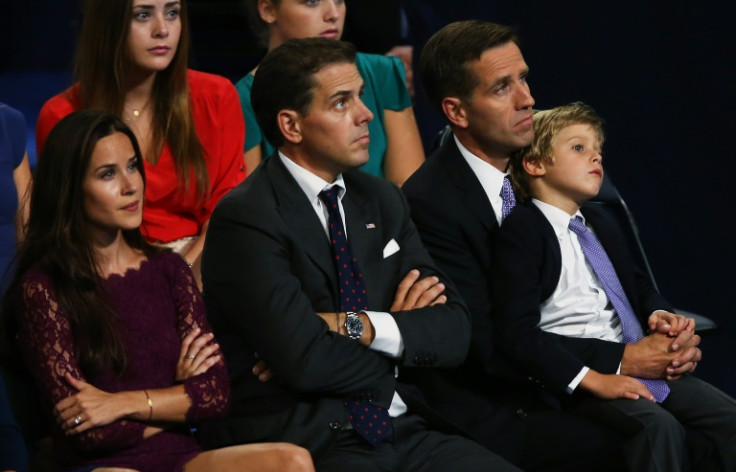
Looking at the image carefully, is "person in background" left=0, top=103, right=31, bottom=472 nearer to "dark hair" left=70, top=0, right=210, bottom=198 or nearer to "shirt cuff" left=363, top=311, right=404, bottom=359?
"dark hair" left=70, top=0, right=210, bottom=198

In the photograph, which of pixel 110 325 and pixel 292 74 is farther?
pixel 292 74

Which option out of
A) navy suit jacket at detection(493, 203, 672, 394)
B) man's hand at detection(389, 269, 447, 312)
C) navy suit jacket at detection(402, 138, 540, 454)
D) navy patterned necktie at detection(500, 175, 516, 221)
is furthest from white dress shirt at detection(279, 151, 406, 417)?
navy patterned necktie at detection(500, 175, 516, 221)

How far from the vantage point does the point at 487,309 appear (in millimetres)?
3662

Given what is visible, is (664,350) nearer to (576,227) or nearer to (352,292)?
(576,227)

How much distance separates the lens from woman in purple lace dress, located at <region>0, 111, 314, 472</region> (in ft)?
9.99

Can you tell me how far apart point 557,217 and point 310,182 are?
74cm

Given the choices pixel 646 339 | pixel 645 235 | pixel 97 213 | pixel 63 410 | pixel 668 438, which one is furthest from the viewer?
pixel 645 235

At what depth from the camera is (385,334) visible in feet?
10.9

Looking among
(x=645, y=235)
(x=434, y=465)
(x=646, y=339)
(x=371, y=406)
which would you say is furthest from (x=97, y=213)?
(x=645, y=235)

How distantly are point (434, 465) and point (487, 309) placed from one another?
527mm

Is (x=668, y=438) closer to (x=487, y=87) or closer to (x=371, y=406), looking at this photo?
(x=371, y=406)

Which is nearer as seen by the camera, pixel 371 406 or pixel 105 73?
pixel 371 406

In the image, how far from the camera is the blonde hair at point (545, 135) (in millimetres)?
3824

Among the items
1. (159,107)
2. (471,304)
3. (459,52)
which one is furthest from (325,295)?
(159,107)
